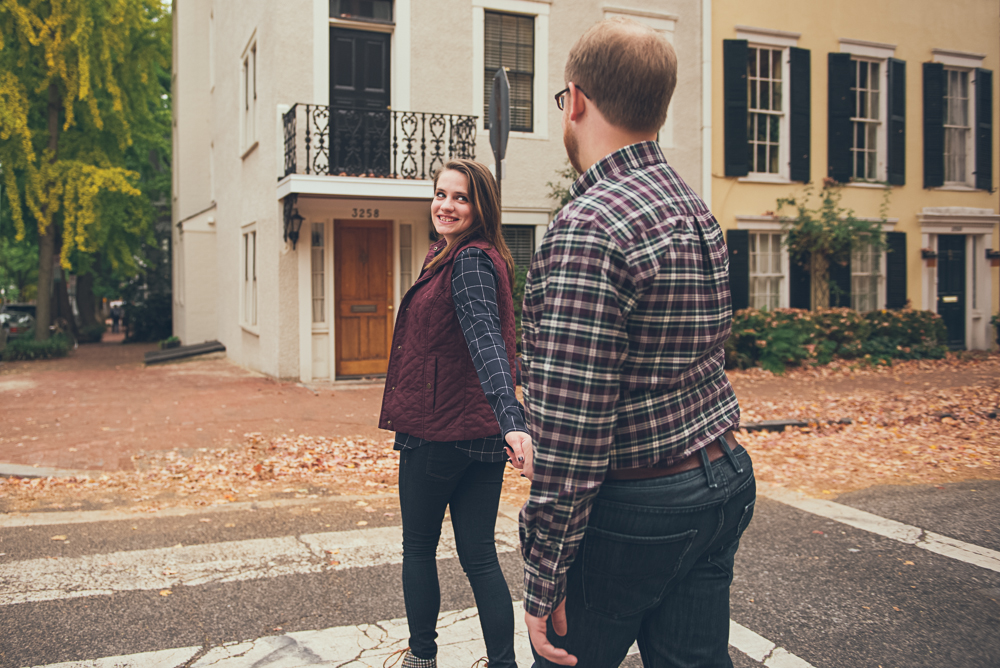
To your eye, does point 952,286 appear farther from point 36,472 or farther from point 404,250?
point 36,472

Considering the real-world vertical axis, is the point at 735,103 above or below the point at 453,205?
above

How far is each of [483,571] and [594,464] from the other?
4.32ft

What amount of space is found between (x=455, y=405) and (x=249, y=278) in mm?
14059

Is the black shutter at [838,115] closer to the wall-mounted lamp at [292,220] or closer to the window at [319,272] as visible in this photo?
the window at [319,272]

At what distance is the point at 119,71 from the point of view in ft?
63.6

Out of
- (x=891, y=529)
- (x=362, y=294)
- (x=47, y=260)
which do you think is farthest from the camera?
(x=47, y=260)

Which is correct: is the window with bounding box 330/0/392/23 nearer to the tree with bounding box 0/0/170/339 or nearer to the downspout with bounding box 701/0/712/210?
the downspout with bounding box 701/0/712/210

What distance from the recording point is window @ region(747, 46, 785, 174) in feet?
49.5

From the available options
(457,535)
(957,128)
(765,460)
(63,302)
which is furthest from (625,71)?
(63,302)

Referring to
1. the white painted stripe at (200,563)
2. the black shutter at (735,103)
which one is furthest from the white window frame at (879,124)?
the white painted stripe at (200,563)

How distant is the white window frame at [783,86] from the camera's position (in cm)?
1497

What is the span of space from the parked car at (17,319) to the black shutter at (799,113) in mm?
21661

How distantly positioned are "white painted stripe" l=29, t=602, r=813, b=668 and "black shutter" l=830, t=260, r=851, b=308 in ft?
43.7

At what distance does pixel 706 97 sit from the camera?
14.6m
